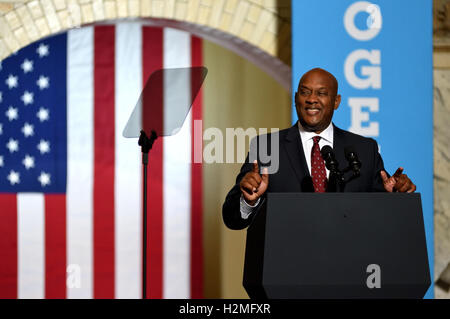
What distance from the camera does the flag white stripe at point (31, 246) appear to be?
3.62m

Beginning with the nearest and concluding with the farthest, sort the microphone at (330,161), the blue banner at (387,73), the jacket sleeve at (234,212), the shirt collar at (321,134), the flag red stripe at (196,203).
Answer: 1. the microphone at (330,161)
2. the jacket sleeve at (234,212)
3. the shirt collar at (321,134)
4. the blue banner at (387,73)
5. the flag red stripe at (196,203)

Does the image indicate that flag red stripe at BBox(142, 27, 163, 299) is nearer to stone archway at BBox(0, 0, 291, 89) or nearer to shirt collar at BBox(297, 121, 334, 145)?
stone archway at BBox(0, 0, 291, 89)

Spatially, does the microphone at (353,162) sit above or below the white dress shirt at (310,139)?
below

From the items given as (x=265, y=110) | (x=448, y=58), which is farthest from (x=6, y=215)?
(x=448, y=58)

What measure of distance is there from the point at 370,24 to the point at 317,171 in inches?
54.1

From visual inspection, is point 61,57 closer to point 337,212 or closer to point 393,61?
point 393,61

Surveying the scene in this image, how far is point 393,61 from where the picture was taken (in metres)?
2.66

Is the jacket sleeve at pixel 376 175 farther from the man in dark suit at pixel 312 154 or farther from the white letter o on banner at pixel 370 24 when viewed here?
the white letter o on banner at pixel 370 24

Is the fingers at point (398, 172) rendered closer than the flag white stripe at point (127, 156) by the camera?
Yes

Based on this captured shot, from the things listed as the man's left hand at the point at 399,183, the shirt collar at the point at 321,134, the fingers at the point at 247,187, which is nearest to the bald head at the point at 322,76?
the shirt collar at the point at 321,134

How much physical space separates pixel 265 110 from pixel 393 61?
128cm

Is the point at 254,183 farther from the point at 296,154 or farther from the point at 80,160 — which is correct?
the point at 80,160

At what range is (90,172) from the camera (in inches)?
143

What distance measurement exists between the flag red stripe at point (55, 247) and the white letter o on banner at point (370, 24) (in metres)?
2.01
